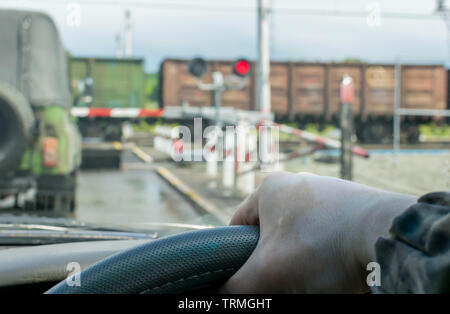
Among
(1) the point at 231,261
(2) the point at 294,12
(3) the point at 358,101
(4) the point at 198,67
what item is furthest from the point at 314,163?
(3) the point at 358,101

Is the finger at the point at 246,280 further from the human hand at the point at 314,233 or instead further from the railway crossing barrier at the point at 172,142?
the railway crossing barrier at the point at 172,142

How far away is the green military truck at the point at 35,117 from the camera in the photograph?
6.79m

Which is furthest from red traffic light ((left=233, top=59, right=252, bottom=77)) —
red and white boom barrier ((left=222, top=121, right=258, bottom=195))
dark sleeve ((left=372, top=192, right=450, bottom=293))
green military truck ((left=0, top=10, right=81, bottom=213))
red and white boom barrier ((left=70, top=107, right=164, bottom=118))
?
dark sleeve ((left=372, top=192, right=450, bottom=293))

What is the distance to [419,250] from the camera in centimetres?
81

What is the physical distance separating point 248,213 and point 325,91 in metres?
30.6

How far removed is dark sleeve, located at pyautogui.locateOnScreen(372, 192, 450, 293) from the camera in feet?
2.52

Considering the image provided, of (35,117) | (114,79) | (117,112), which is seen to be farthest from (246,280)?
(114,79)

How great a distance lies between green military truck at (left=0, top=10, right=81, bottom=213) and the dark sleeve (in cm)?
625

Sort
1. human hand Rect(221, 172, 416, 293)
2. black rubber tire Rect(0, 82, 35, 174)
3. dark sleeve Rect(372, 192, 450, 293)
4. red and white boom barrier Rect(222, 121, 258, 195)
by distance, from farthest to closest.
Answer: red and white boom barrier Rect(222, 121, 258, 195), black rubber tire Rect(0, 82, 35, 174), human hand Rect(221, 172, 416, 293), dark sleeve Rect(372, 192, 450, 293)

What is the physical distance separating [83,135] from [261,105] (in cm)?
1422

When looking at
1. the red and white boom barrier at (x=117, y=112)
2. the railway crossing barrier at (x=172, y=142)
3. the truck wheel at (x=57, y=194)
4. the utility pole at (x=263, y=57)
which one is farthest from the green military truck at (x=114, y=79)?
the truck wheel at (x=57, y=194)

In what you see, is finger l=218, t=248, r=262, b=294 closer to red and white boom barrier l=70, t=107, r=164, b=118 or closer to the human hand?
the human hand
